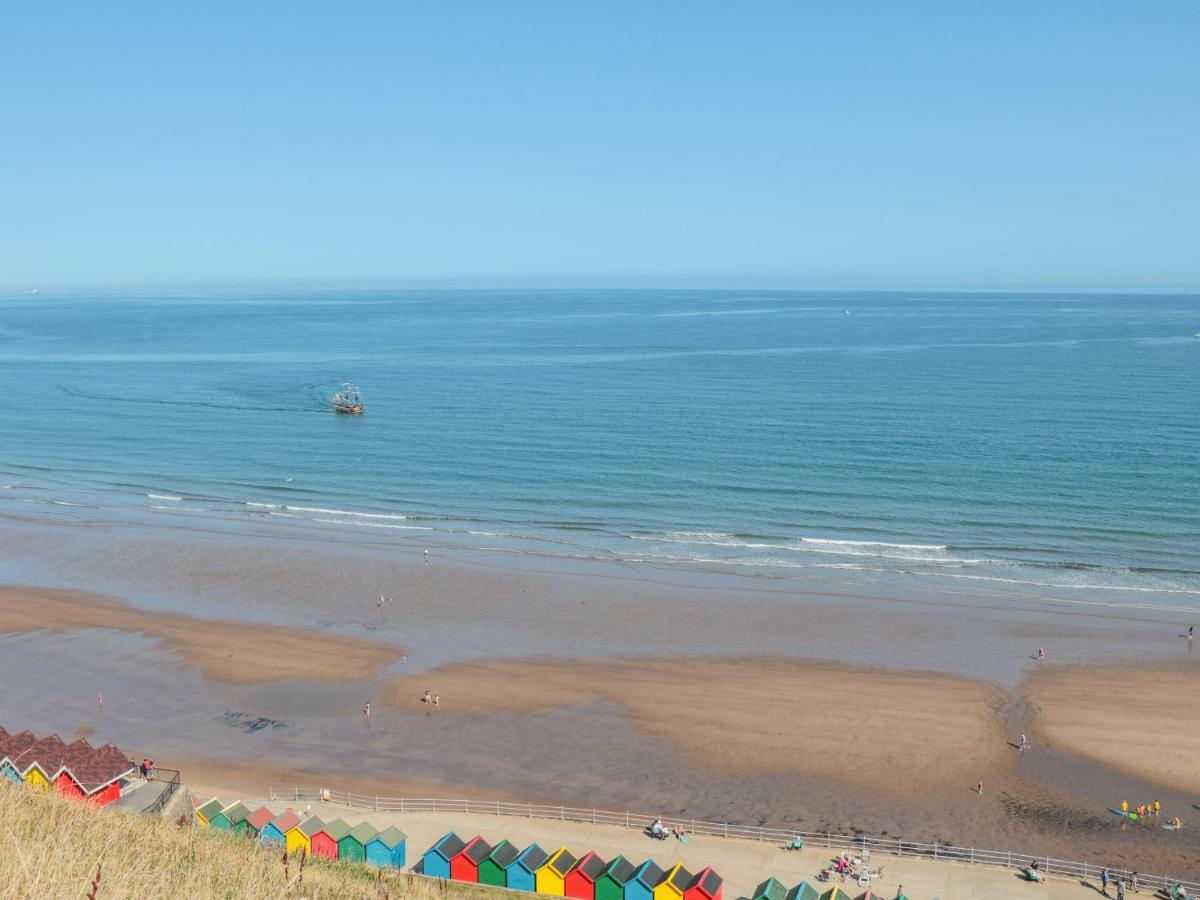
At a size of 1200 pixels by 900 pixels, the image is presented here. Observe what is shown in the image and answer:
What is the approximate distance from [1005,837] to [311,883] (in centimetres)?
2257

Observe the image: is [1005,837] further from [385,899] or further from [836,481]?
[836,481]

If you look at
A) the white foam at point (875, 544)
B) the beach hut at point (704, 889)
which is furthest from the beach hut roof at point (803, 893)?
the white foam at point (875, 544)

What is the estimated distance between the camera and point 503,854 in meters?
28.3

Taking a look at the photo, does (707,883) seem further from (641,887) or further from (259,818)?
(259,818)

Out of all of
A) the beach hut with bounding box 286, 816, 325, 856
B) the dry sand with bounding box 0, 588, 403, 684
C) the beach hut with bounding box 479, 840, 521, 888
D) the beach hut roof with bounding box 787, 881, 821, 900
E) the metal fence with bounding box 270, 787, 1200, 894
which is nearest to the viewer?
the beach hut roof with bounding box 787, 881, 821, 900

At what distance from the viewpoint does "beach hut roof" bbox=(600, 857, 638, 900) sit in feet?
89.8

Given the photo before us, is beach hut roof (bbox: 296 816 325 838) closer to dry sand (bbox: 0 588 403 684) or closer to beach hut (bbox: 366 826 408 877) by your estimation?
beach hut (bbox: 366 826 408 877)

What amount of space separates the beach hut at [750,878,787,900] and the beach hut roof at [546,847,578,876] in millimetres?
4742

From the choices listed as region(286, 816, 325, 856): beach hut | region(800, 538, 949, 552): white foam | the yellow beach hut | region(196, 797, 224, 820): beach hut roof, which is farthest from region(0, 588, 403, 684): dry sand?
region(800, 538, 949, 552): white foam

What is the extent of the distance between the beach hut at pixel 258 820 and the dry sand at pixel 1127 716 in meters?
26.5

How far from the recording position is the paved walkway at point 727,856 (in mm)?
28203

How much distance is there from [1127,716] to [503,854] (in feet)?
81.6

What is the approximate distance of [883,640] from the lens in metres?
47.3

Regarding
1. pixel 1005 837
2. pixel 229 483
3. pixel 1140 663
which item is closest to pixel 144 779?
pixel 1005 837
